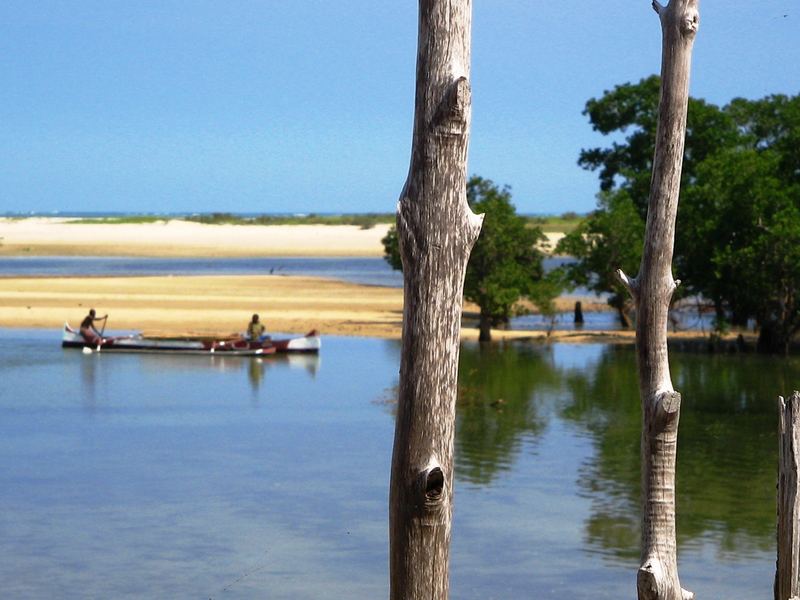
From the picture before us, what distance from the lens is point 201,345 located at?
34.1 metres

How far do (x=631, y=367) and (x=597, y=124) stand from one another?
47.3 ft

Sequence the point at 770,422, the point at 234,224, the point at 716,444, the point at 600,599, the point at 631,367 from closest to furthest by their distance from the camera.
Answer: the point at 600,599, the point at 716,444, the point at 770,422, the point at 631,367, the point at 234,224

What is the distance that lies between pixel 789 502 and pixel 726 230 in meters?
26.6

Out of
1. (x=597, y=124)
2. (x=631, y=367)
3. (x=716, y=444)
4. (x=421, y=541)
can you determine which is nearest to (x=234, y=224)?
(x=597, y=124)

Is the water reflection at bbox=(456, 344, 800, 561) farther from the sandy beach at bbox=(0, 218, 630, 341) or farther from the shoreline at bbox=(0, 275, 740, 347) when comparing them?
the sandy beach at bbox=(0, 218, 630, 341)

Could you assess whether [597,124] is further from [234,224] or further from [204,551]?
[234,224]

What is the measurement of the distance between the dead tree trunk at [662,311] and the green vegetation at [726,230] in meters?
24.6

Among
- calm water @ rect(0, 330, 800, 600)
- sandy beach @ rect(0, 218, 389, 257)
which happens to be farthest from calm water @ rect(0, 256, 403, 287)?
calm water @ rect(0, 330, 800, 600)

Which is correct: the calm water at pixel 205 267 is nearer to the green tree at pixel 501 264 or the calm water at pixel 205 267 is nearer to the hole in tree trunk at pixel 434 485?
the green tree at pixel 501 264

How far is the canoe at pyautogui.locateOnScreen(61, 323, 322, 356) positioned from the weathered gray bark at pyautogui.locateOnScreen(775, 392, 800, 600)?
1062 inches

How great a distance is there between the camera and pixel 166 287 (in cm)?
5497

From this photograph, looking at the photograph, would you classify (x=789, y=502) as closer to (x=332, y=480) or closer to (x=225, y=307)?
(x=332, y=480)

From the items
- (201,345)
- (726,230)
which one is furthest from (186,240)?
(726,230)

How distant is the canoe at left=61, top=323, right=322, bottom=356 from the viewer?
111ft
